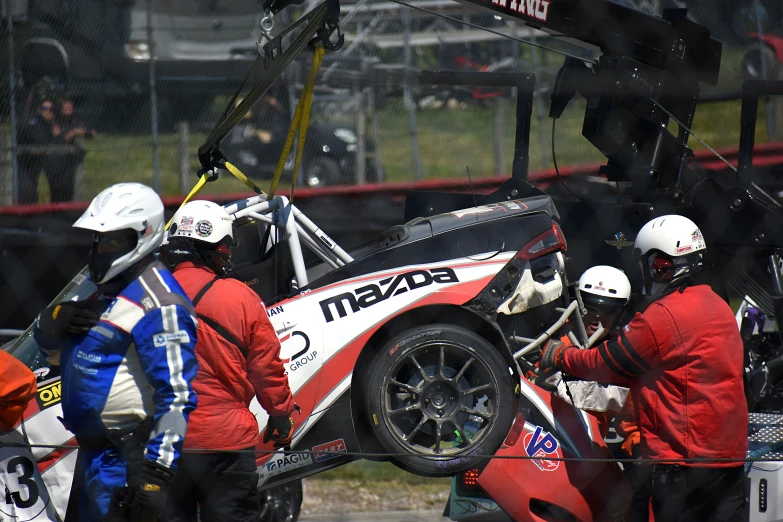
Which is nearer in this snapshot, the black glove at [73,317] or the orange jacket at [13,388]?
the black glove at [73,317]

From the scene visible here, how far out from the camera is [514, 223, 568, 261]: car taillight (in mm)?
4855

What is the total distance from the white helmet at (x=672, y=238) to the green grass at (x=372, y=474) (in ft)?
9.75

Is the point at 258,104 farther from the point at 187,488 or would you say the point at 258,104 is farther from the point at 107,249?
the point at 107,249

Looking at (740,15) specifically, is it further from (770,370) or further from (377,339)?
(377,339)

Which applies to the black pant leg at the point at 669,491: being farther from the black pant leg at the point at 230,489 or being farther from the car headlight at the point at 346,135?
the car headlight at the point at 346,135

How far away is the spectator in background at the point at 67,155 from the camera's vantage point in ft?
25.8

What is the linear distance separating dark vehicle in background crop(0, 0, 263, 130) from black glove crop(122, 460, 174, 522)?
17.6 feet

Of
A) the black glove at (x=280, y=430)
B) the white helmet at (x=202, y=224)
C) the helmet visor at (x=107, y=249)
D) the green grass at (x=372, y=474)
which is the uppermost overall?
the helmet visor at (x=107, y=249)

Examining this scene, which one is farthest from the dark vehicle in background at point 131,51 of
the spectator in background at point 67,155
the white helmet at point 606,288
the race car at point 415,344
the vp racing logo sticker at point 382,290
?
the white helmet at point 606,288

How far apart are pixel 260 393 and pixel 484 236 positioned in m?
1.44

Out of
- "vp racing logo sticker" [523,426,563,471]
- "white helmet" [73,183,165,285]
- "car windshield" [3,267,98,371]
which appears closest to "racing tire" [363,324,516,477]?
"vp racing logo sticker" [523,426,563,471]

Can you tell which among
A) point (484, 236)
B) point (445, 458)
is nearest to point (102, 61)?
point (484, 236)

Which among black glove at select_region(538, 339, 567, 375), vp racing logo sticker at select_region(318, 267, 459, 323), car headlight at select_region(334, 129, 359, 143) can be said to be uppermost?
vp racing logo sticker at select_region(318, 267, 459, 323)

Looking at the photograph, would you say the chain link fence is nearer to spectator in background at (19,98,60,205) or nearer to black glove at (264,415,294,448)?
spectator in background at (19,98,60,205)
